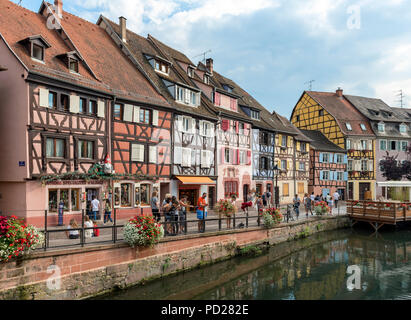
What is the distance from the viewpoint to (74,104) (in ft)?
53.2

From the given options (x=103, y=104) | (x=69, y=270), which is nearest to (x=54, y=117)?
(x=103, y=104)

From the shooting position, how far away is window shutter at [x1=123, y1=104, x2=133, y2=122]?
61.8 ft

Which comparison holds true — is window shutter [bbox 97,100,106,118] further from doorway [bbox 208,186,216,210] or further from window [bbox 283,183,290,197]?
window [bbox 283,183,290,197]

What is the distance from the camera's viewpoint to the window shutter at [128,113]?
1883 centimetres

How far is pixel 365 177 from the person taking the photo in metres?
40.8

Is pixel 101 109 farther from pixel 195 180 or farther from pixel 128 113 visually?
pixel 195 180

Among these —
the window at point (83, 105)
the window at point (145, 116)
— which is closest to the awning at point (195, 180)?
the window at point (145, 116)

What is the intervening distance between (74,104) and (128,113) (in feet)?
11.2

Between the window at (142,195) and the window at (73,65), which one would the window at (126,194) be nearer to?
the window at (142,195)

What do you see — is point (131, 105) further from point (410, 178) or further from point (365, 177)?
point (410, 178)

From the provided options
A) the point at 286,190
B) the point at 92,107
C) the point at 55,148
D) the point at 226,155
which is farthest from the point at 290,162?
the point at 55,148
